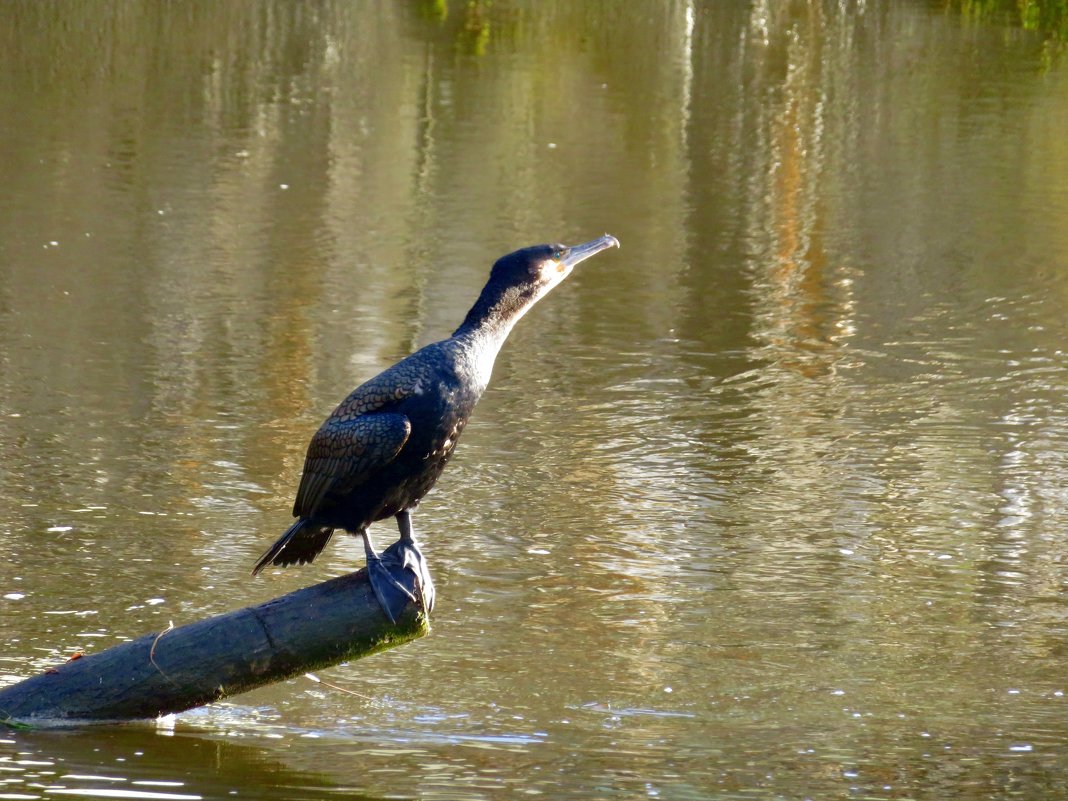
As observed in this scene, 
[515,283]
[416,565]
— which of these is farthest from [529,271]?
[416,565]

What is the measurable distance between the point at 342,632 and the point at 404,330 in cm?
559

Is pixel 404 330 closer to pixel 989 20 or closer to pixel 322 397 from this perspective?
pixel 322 397

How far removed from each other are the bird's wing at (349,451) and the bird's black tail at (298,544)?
56 millimetres

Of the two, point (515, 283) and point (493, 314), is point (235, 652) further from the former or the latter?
point (515, 283)

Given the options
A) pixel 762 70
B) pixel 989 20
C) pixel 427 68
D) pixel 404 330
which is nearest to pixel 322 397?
pixel 404 330

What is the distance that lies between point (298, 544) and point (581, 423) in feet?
11.8

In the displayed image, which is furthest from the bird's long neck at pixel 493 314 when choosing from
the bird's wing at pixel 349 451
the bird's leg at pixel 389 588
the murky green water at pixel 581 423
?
the murky green water at pixel 581 423

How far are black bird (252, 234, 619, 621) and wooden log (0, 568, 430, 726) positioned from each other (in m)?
0.09

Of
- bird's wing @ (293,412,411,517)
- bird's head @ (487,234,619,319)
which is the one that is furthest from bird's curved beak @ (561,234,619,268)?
bird's wing @ (293,412,411,517)

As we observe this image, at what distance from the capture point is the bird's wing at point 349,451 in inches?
185

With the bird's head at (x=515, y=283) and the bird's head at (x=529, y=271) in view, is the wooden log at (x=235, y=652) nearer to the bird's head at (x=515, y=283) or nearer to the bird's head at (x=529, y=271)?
the bird's head at (x=515, y=283)

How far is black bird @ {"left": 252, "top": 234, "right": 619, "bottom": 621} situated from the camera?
471cm

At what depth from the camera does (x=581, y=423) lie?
28.0 feet

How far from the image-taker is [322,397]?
8812 millimetres
